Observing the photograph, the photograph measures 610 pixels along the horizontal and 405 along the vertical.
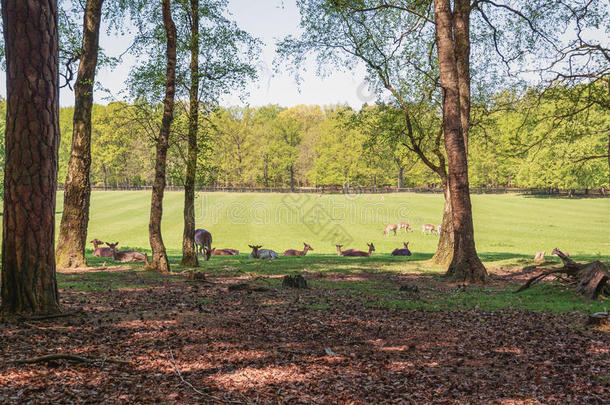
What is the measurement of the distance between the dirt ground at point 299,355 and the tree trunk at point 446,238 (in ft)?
30.9

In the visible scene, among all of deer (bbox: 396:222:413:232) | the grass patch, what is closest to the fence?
deer (bbox: 396:222:413:232)

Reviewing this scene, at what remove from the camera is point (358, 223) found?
157 feet

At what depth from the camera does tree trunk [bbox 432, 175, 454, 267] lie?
18328 millimetres

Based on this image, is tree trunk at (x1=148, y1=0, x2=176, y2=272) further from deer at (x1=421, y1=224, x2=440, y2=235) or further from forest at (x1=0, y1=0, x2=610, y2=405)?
deer at (x1=421, y1=224, x2=440, y2=235)

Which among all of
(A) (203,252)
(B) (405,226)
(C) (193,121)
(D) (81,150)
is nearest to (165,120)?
(C) (193,121)

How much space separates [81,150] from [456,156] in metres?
11.7

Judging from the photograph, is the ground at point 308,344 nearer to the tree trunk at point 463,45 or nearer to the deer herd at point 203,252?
the deer herd at point 203,252

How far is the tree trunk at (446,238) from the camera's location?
18.3 m

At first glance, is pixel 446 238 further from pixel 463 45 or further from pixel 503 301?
pixel 503 301

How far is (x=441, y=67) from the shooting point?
45.7 feet

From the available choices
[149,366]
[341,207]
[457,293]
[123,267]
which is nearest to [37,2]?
[149,366]

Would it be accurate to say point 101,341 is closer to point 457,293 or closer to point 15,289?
point 15,289

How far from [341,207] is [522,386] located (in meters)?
54.6

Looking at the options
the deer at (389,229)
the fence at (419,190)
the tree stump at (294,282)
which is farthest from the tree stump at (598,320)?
the fence at (419,190)
